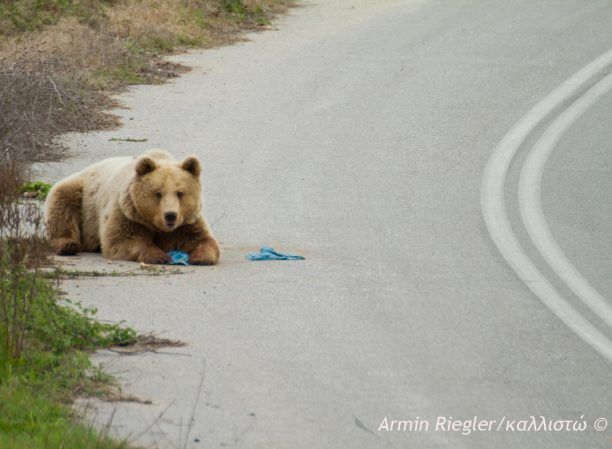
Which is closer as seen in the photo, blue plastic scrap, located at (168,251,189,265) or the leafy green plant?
blue plastic scrap, located at (168,251,189,265)

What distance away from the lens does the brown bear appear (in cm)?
982

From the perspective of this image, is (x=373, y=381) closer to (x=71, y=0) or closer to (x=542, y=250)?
(x=542, y=250)

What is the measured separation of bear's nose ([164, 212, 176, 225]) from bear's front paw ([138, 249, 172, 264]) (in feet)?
1.00

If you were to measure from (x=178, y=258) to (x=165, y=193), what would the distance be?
1.90ft

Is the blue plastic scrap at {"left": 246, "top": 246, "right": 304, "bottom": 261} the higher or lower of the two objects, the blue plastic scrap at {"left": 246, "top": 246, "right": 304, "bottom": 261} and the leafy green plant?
the higher

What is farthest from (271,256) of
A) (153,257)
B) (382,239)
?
(382,239)

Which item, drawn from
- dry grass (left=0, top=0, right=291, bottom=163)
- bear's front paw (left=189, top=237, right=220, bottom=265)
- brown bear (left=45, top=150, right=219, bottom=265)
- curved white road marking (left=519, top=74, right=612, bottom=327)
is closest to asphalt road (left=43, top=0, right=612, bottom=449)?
curved white road marking (left=519, top=74, right=612, bottom=327)

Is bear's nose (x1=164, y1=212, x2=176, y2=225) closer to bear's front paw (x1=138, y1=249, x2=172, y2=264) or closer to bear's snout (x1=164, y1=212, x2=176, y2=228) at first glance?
bear's snout (x1=164, y1=212, x2=176, y2=228)

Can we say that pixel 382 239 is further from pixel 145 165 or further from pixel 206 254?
pixel 145 165

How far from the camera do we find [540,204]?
12.0m

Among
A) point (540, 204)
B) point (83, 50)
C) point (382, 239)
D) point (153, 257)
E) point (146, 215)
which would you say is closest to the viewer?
point (153, 257)

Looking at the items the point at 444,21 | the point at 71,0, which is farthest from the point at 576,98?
the point at 71,0

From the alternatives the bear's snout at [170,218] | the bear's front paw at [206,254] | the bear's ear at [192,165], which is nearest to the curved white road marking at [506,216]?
the bear's front paw at [206,254]

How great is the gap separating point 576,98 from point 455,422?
11.8 m
